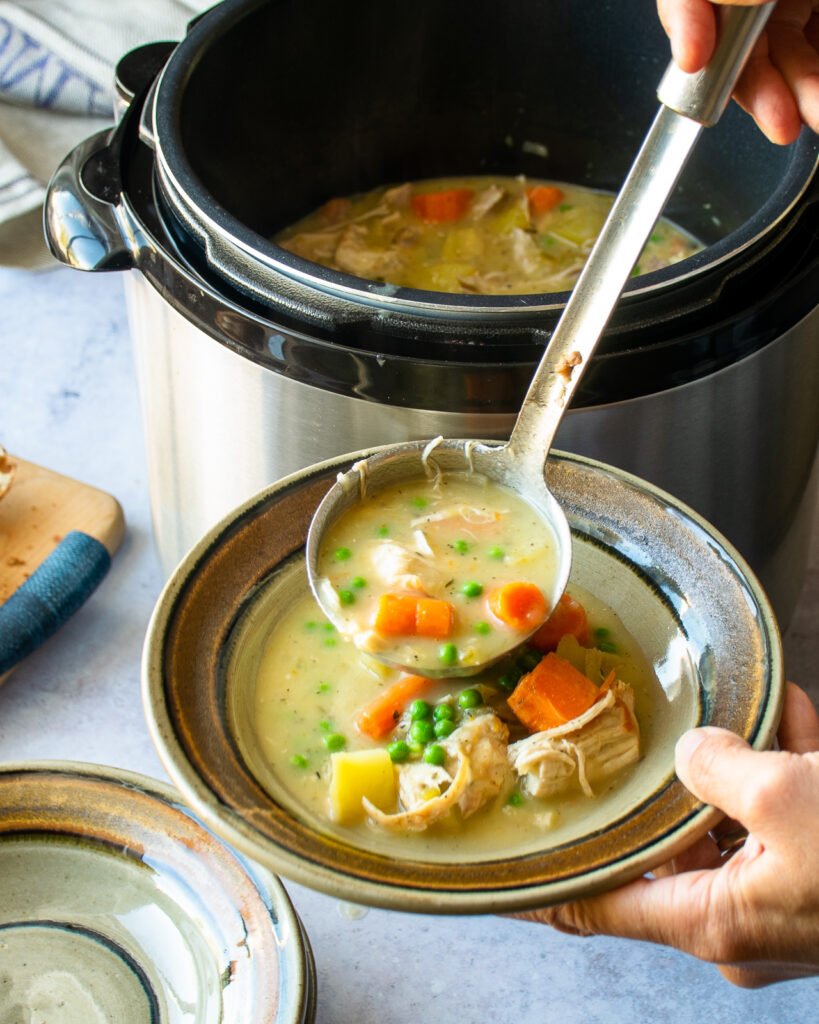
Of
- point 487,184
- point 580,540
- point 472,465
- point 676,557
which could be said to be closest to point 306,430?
point 472,465

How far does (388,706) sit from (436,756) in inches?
5.1

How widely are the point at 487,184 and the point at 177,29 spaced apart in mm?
1158

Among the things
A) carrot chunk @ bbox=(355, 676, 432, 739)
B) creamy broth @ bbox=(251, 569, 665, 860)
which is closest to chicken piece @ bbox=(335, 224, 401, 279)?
creamy broth @ bbox=(251, 569, 665, 860)

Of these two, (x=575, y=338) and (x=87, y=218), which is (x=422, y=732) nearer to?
(x=575, y=338)

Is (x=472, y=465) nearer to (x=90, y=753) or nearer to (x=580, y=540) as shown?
(x=580, y=540)

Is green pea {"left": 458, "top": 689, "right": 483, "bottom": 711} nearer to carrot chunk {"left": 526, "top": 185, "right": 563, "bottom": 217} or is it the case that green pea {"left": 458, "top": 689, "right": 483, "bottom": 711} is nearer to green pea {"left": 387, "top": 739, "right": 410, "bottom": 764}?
green pea {"left": 387, "top": 739, "right": 410, "bottom": 764}

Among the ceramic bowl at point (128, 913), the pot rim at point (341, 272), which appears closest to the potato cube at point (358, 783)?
the ceramic bowl at point (128, 913)

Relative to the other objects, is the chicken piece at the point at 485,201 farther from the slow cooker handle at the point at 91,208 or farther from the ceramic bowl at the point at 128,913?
the ceramic bowl at the point at 128,913

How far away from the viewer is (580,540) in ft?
5.68

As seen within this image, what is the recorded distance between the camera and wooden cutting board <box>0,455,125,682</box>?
7.72ft

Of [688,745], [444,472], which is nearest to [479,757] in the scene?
[688,745]

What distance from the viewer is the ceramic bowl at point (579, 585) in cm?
133

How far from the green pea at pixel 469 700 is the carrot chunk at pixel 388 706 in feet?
0.18

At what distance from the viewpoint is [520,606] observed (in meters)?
1.57
